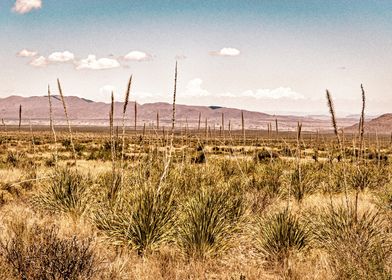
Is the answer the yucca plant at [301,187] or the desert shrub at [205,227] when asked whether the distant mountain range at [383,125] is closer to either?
the yucca plant at [301,187]

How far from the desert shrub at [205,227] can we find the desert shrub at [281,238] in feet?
1.85

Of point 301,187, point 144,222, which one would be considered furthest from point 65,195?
point 301,187

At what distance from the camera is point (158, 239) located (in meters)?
6.60

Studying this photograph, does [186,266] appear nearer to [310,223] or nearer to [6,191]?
[310,223]

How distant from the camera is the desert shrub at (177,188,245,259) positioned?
6.34m

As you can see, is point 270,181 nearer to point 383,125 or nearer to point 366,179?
point 366,179

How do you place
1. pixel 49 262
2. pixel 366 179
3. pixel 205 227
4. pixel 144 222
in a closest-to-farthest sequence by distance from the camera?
1. pixel 49 262
2. pixel 205 227
3. pixel 144 222
4. pixel 366 179

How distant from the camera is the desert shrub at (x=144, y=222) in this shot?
653 centimetres

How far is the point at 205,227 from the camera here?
6438 millimetres

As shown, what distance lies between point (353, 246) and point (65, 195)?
5813 millimetres

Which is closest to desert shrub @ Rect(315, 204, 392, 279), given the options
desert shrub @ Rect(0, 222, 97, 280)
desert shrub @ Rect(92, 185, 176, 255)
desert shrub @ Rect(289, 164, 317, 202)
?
desert shrub @ Rect(92, 185, 176, 255)

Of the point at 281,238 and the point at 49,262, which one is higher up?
the point at 49,262

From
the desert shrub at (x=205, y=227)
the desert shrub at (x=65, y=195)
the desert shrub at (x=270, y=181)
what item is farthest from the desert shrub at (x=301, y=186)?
the desert shrub at (x=65, y=195)

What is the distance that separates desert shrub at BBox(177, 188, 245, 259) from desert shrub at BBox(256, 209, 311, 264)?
563 mm
